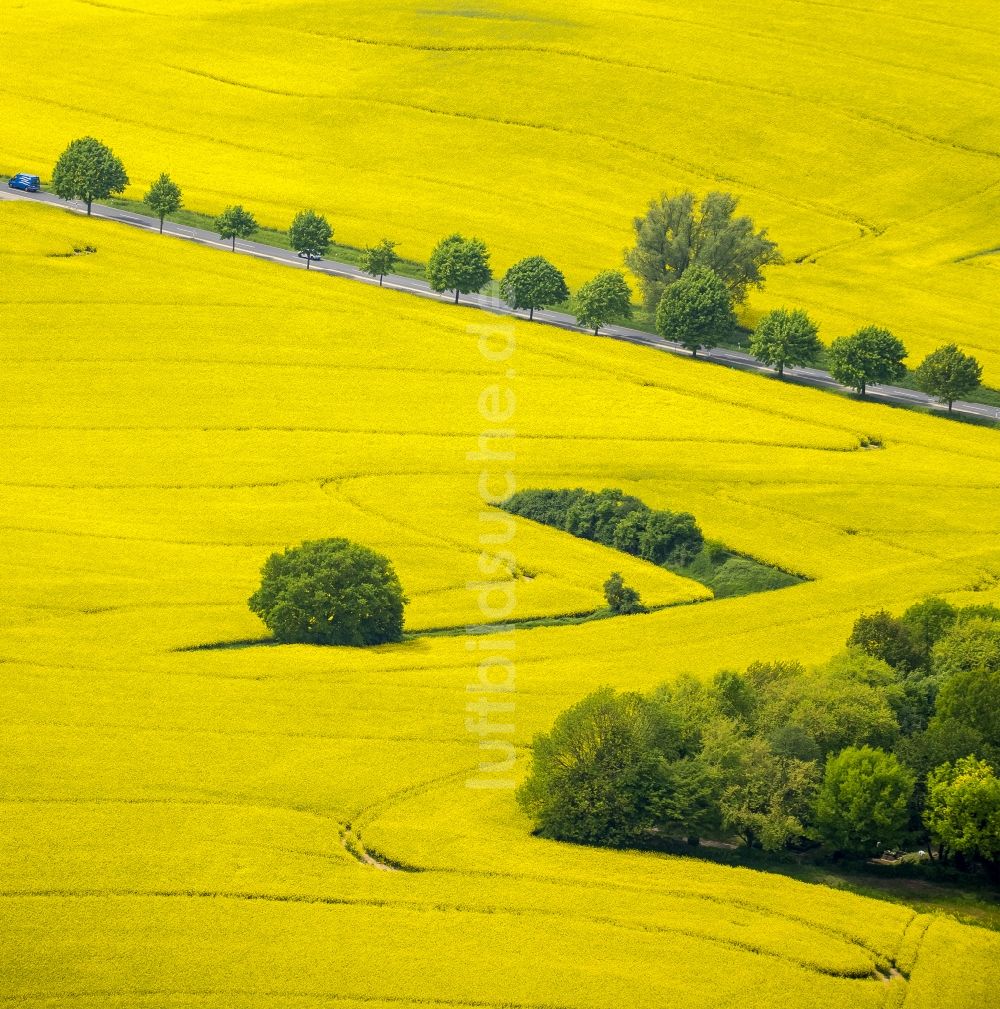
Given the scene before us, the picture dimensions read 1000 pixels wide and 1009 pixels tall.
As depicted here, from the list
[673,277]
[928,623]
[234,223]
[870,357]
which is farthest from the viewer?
[234,223]

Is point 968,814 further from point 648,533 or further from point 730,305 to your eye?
point 730,305

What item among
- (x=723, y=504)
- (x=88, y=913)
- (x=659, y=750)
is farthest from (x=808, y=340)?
(x=88, y=913)

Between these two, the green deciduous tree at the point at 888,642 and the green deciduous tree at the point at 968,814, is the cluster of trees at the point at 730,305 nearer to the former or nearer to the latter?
the green deciduous tree at the point at 888,642

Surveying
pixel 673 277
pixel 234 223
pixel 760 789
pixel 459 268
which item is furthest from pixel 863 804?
pixel 234 223

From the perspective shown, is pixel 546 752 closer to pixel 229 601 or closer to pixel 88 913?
pixel 88 913

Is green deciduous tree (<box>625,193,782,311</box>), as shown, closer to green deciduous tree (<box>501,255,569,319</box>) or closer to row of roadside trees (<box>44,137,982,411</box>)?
row of roadside trees (<box>44,137,982,411</box>)

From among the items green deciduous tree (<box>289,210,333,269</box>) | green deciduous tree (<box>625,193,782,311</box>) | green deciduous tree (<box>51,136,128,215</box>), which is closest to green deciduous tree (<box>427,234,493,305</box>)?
green deciduous tree (<box>289,210,333,269</box>)
